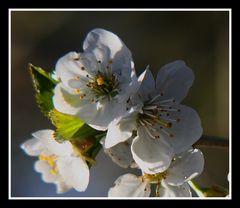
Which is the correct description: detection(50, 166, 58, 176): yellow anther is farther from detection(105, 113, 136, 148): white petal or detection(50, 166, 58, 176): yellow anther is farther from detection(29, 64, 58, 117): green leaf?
A: detection(105, 113, 136, 148): white petal

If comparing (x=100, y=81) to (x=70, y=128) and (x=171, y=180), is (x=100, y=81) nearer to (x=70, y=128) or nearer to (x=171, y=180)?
→ (x=70, y=128)

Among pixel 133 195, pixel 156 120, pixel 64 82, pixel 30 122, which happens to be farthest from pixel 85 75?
pixel 30 122

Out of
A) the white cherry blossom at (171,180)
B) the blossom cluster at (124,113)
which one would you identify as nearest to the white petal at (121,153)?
the blossom cluster at (124,113)

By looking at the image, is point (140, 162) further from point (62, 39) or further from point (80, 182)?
point (62, 39)

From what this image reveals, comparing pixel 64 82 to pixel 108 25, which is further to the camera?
pixel 108 25

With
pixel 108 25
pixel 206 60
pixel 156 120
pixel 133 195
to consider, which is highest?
pixel 108 25
